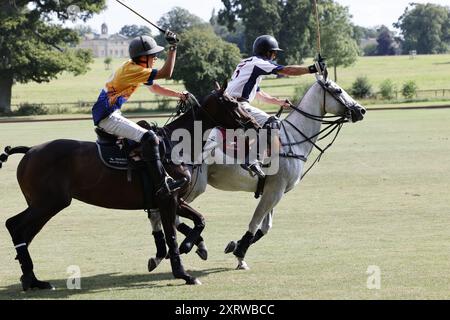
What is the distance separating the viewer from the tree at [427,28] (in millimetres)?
171875

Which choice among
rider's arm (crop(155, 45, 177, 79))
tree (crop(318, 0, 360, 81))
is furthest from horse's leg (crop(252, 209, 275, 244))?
tree (crop(318, 0, 360, 81))

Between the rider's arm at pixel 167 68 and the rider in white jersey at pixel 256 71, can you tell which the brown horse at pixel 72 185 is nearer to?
the rider's arm at pixel 167 68

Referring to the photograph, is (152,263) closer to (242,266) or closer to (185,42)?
(242,266)

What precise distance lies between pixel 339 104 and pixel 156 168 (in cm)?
329

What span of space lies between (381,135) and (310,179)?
13707 mm

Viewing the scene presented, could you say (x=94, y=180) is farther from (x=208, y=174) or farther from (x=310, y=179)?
(x=310, y=179)

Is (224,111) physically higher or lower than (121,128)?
higher

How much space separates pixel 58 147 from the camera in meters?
9.39

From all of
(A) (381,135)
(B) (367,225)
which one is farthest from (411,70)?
(B) (367,225)

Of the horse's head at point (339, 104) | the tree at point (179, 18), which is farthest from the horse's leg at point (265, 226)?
the tree at point (179, 18)

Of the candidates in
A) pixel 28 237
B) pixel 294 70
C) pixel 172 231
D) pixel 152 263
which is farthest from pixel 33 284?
pixel 294 70

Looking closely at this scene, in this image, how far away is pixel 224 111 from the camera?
384 inches

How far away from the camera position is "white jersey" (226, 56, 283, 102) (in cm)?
1097

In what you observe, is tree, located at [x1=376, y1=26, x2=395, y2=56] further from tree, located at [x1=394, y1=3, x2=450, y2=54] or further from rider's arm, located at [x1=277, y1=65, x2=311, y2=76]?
rider's arm, located at [x1=277, y1=65, x2=311, y2=76]
